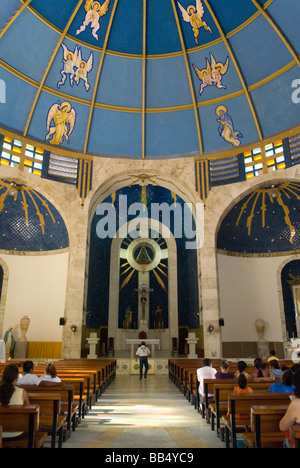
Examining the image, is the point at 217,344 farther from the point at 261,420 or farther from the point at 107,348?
the point at 261,420

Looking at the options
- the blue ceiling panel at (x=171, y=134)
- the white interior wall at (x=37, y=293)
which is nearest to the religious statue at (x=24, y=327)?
the white interior wall at (x=37, y=293)

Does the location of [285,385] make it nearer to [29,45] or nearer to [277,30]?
[277,30]

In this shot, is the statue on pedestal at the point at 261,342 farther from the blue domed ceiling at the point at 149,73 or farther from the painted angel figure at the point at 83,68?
the painted angel figure at the point at 83,68

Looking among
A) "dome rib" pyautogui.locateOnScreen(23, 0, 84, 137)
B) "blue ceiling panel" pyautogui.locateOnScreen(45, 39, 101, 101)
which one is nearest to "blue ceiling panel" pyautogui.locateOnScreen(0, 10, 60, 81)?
"dome rib" pyautogui.locateOnScreen(23, 0, 84, 137)

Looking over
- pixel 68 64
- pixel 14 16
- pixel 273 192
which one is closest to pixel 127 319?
pixel 273 192

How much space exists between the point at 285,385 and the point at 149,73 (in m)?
15.4

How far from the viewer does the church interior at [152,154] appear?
48.1ft

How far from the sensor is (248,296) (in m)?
17.5

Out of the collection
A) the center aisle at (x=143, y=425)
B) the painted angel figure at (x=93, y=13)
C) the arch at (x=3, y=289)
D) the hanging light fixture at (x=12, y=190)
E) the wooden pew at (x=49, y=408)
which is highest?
the painted angel figure at (x=93, y=13)

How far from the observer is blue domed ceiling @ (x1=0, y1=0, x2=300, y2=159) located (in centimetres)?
1405

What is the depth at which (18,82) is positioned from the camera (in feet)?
49.0

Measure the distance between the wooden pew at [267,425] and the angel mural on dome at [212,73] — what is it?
15.3m

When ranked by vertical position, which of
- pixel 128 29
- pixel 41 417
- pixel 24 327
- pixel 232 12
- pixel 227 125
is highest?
pixel 128 29

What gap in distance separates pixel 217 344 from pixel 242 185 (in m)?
7.15
